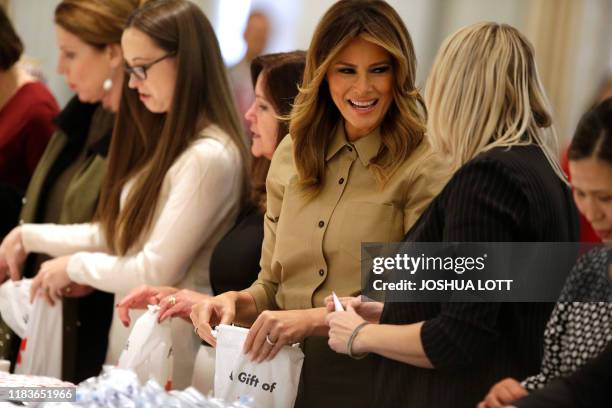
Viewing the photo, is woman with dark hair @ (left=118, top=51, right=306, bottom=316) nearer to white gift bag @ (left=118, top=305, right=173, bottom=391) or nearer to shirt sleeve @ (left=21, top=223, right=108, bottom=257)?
white gift bag @ (left=118, top=305, right=173, bottom=391)

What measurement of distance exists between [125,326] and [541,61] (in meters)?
2.68

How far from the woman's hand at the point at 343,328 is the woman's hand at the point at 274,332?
0.14 meters

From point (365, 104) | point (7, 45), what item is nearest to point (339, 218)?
point (365, 104)

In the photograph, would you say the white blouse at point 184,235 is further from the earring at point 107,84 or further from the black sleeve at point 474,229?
the black sleeve at point 474,229

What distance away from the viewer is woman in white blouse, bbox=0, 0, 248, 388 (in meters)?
2.73

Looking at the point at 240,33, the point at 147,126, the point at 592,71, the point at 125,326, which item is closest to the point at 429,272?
the point at 125,326

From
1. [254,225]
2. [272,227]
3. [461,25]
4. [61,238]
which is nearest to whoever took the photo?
[272,227]

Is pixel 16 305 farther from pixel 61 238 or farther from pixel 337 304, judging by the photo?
pixel 337 304

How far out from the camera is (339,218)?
2.14 metres

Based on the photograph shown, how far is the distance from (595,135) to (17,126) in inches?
103

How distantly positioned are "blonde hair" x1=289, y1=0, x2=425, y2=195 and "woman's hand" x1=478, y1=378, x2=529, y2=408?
0.58m

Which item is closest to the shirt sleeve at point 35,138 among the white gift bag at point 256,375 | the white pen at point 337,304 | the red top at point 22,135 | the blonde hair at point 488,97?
the red top at point 22,135

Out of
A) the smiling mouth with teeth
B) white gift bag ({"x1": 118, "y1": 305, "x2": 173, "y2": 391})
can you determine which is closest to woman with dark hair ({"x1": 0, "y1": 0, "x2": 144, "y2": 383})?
white gift bag ({"x1": 118, "y1": 305, "x2": 173, "y2": 391})

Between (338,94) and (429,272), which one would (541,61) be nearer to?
(338,94)
